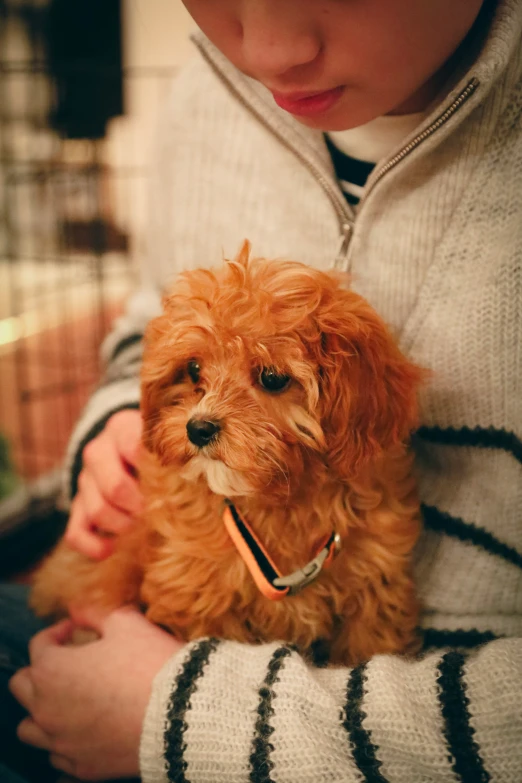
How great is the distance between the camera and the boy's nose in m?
0.68

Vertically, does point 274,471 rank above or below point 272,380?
below

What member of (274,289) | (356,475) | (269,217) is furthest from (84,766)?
(269,217)

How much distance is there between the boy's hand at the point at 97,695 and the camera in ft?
2.88

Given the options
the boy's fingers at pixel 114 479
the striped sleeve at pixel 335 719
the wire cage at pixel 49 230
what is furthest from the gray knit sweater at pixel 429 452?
the wire cage at pixel 49 230

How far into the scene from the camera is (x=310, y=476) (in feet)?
2.86

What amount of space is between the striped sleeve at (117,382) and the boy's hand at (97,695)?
375 millimetres

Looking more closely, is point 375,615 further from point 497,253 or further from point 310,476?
point 497,253

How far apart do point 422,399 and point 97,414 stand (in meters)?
0.67

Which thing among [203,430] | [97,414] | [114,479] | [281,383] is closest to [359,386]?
[281,383]

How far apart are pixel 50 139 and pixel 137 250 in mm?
891

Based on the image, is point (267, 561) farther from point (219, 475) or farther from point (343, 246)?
point (343, 246)

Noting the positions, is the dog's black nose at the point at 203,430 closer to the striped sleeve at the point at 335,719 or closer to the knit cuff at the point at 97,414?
the striped sleeve at the point at 335,719

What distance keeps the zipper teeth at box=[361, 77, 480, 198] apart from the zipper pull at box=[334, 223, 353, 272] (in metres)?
0.06

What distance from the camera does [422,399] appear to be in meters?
0.93
